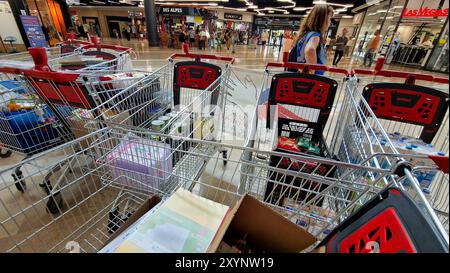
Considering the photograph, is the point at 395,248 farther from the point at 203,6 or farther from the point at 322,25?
the point at 203,6

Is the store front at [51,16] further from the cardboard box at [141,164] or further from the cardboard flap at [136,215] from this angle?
the cardboard flap at [136,215]

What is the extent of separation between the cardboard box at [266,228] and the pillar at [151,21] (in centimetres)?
1423

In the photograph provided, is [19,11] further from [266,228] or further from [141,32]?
[141,32]

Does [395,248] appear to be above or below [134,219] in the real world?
above

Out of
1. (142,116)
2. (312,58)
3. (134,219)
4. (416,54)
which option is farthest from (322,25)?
(416,54)

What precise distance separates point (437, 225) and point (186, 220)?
0.76 metres

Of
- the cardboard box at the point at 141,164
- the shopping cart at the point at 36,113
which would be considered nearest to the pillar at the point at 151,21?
the shopping cart at the point at 36,113

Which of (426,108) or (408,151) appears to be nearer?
(408,151)

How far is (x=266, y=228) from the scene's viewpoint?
86 centimetres

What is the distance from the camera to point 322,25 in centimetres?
237

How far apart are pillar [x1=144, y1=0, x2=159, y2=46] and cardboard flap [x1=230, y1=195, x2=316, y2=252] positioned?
46.7ft

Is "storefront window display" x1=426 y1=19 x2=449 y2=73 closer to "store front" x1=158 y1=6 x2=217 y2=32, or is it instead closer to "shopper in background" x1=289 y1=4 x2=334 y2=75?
"shopper in background" x1=289 y1=4 x2=334 y2=75
